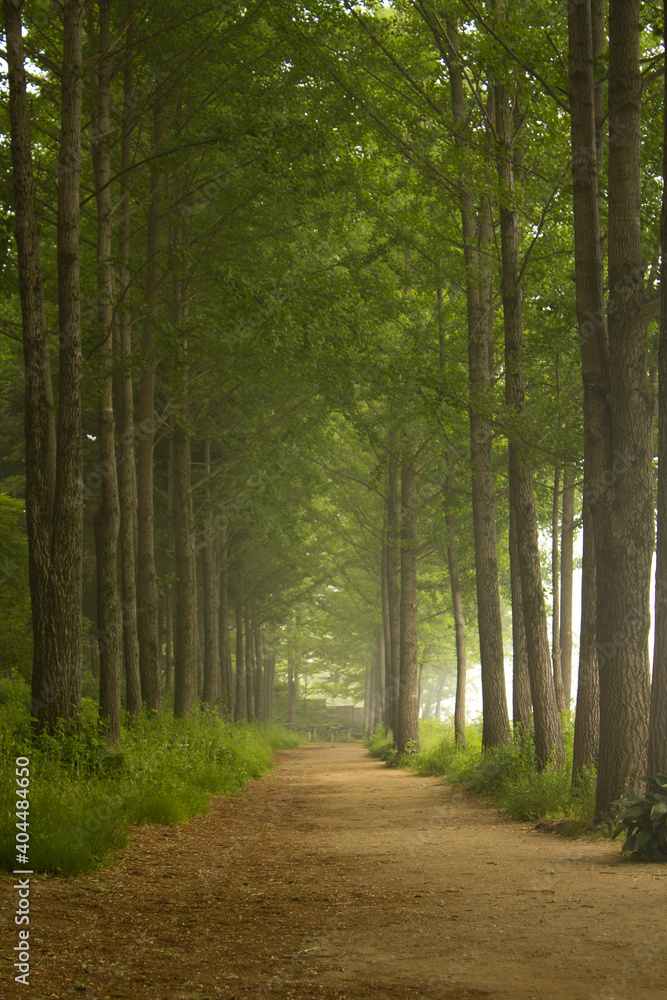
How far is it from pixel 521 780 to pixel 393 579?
16.2 m

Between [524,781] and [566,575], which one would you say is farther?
[566,575]

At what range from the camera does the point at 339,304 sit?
42.6ft

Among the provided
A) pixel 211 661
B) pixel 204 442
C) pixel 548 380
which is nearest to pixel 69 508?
pixel 548 380

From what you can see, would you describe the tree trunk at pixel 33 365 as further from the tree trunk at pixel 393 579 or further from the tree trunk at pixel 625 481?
the tree trunk at pixel 393 579

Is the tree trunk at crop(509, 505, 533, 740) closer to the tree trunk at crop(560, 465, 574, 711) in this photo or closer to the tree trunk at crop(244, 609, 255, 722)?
the tree trunk at crop(560, 465, 574, 711)

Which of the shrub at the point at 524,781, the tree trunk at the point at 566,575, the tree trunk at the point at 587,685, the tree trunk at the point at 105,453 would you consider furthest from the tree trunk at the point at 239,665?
the tree trunk at the point at 587,685

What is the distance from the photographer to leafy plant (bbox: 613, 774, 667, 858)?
20.9ft

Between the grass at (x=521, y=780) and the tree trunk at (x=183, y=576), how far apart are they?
5.69 metres

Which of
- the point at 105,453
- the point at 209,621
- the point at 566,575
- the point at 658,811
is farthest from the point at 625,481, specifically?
the point at 209,621

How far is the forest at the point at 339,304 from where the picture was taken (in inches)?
318

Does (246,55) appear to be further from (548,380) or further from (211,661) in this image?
(211,661)

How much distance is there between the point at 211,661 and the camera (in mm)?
22828

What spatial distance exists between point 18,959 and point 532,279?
1136 cm

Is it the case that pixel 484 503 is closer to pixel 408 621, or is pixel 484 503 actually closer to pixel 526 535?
pixel 526 535
